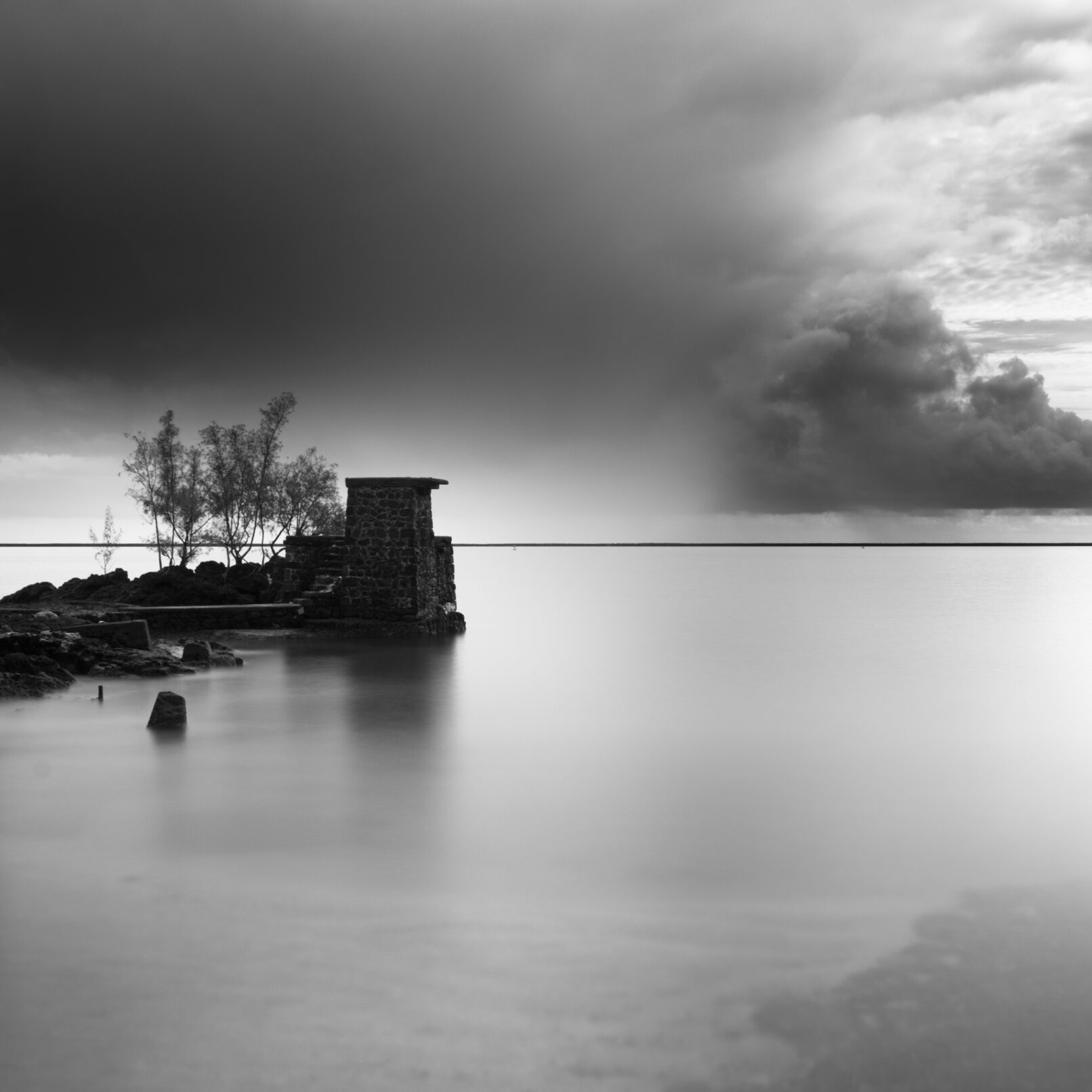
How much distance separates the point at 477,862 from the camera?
7.80 m

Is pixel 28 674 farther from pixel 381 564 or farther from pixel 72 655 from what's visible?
pixel 381 564

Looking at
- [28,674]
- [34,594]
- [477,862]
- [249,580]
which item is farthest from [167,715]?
[34,594]

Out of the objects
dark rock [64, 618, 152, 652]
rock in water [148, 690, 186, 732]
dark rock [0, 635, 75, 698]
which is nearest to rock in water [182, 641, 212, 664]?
dark rock [64, 618, 152, 652]

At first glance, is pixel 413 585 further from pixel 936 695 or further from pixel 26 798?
pixel 26 798

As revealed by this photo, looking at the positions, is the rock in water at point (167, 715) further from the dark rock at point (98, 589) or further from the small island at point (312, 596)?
the dark rock at point (98, 589)

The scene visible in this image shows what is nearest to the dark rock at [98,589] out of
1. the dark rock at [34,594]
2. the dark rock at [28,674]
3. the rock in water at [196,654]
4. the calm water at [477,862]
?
the dark rock at [34,594]

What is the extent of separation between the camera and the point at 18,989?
17.0 ft

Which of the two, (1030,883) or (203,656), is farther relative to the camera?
(203,656)

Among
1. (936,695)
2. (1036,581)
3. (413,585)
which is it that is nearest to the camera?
(936,695)

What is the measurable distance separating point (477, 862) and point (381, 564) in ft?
54.5

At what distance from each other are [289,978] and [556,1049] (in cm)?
154

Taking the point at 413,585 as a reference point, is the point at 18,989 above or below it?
below

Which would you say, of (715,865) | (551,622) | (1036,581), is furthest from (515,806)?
(1036,581)

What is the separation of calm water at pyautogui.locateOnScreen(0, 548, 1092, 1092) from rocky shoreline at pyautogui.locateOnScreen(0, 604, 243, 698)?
0.79 meters
